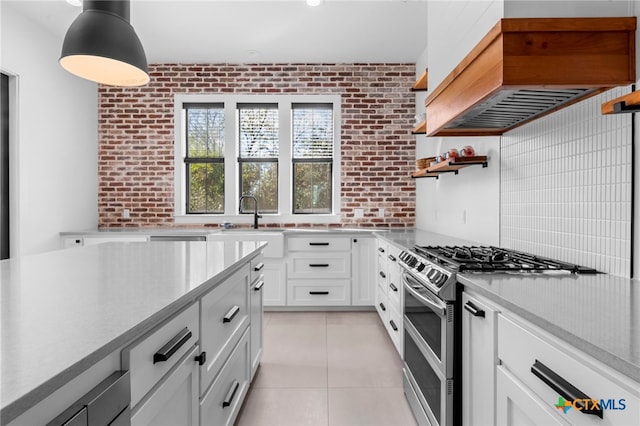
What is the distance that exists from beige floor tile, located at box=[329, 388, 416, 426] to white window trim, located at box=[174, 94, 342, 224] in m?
2.54

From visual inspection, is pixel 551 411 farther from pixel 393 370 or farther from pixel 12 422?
pixel 393 370

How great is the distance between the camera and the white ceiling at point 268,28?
330 centimetres

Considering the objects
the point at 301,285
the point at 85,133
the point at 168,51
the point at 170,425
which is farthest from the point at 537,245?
the point at 85,133

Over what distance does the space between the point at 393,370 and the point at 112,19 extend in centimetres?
279

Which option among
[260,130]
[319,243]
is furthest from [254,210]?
[319,243]

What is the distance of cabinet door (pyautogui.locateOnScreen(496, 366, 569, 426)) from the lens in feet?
3.19

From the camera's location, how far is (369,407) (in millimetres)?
2203

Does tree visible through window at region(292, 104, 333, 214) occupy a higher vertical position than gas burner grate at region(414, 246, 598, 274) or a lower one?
higher

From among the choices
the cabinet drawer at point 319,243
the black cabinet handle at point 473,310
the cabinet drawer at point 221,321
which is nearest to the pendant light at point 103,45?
the cabinet drawer at point 221,321

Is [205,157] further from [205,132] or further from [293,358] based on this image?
[293,358]

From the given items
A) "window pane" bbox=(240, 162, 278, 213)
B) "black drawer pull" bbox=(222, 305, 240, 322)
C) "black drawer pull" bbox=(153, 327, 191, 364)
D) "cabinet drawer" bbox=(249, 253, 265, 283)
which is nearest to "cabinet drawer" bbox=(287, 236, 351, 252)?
"window pane" bbox=(240, 162, 278, 213)

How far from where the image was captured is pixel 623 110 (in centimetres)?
111

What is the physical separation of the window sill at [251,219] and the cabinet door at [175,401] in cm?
335

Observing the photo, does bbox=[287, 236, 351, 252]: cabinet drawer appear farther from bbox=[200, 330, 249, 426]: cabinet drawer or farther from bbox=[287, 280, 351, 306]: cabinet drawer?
bbox=[200, 330, 249, 426]: cabinet drawer
